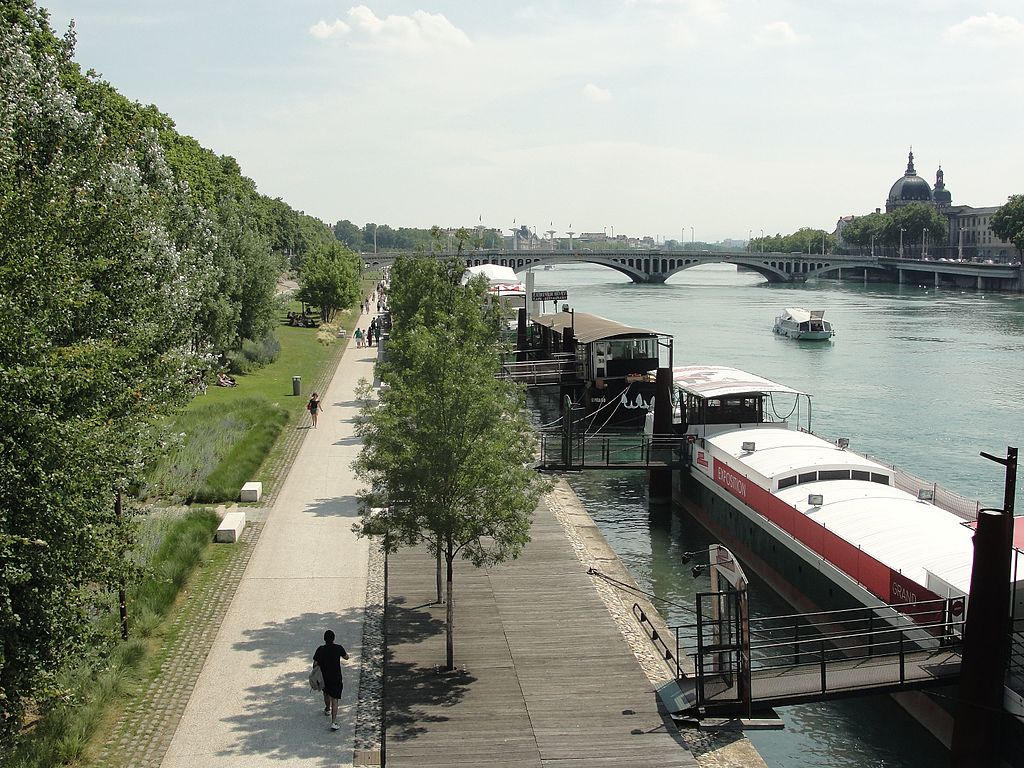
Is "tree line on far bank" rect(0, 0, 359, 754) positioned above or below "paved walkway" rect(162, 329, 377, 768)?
above

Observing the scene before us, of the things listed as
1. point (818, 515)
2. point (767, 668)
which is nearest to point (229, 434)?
point (818, 515)

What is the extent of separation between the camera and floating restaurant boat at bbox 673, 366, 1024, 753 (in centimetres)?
1933

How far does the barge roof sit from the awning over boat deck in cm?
327

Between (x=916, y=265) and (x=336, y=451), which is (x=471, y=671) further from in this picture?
(x=916, y=265)

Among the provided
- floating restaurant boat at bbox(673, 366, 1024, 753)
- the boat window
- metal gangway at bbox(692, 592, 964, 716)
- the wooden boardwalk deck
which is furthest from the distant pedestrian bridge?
metal gangway at bbox(692, 592, 964, 716)

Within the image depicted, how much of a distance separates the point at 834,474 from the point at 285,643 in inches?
555

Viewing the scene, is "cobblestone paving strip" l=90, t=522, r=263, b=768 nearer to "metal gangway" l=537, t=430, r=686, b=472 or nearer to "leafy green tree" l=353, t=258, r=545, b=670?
"leafy green tree" l=353, t=258, r=545, b=670

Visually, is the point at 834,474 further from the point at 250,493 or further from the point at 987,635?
the point at 250,493

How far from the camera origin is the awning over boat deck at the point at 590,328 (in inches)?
1709

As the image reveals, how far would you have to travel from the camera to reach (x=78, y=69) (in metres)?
42.5

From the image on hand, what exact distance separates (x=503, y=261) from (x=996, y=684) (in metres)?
153

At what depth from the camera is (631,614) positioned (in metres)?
20.8

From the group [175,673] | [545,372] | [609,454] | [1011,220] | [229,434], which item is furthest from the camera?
[1011,220]

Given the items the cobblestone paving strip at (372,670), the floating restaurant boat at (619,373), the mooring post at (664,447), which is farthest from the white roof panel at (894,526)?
the floating restaurant boat at (619,373)
